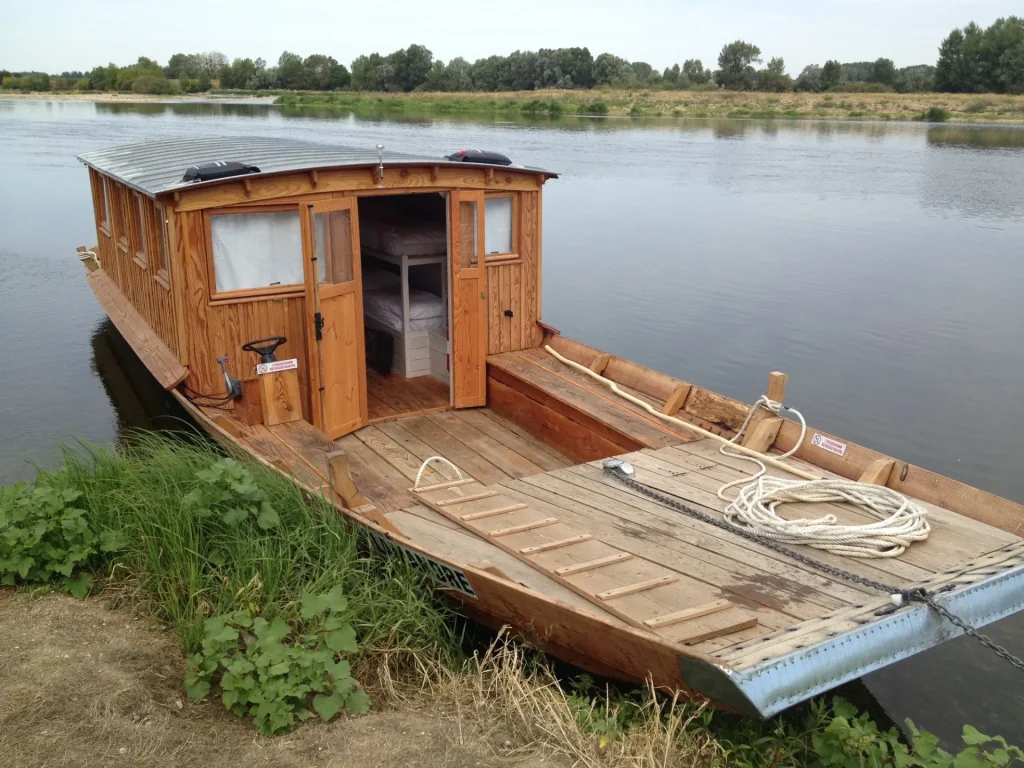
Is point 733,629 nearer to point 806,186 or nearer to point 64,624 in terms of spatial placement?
point 64,624

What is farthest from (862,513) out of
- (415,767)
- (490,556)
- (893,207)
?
(893,207)

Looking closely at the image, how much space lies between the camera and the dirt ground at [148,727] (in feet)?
12.3

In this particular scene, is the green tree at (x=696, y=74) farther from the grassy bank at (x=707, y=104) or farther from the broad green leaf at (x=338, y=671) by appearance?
the broad green leaf at (x=338, y=671)

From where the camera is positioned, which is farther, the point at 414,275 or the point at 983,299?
the point at 983,299

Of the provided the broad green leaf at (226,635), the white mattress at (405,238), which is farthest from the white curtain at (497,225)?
the broad green leaf at (226,635)

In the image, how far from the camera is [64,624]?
15.2 ft

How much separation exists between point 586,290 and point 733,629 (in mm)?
13633

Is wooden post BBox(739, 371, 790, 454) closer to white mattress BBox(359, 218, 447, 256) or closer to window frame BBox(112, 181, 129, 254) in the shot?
white mattress BBox(359, 218, 447, 256)

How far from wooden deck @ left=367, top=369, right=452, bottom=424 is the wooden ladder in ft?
7.79

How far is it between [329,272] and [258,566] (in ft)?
9.95

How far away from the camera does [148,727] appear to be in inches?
153

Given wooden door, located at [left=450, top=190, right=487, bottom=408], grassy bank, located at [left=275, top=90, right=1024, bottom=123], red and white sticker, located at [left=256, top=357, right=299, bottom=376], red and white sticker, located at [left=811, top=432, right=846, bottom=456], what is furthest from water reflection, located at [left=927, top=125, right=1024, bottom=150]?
red and white sticker, located at [left=256, top=357, right=299, bottom=376]

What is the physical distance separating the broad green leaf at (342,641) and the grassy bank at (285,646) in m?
0.01

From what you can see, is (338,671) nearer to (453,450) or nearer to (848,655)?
(848,655)
